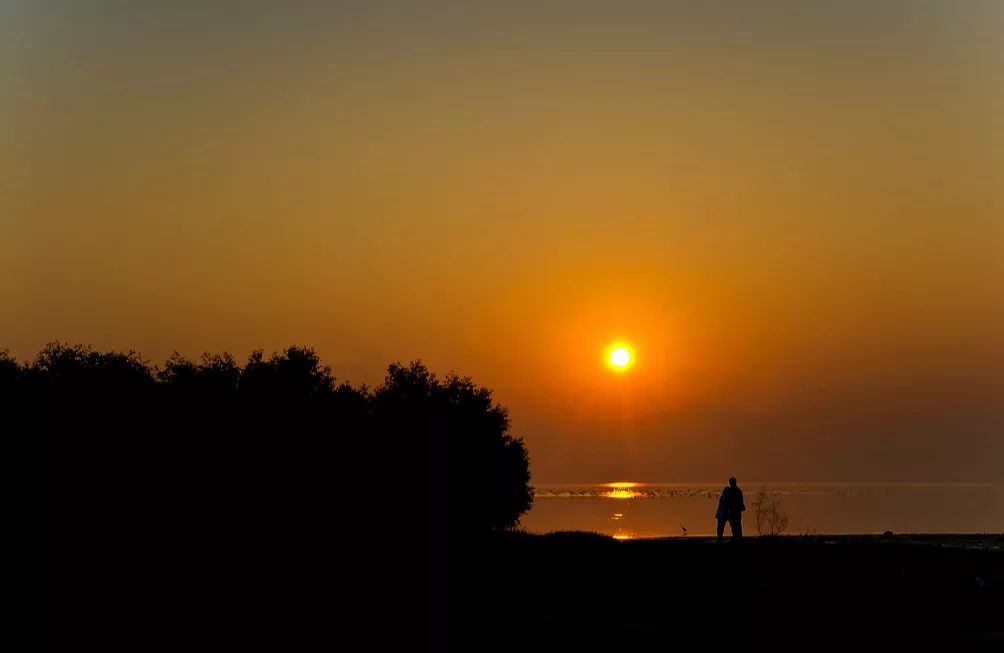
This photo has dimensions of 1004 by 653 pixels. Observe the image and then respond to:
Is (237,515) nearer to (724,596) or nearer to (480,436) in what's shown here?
(724,596)

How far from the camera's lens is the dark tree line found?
29.8 meters

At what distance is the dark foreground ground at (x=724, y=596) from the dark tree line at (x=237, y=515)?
188 cm

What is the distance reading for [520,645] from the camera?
986 inches

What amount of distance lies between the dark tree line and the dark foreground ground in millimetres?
1882

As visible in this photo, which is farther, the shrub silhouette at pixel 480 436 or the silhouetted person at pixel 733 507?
the shrub silhouette at pixel 480 436

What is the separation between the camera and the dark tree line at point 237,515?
29.8m

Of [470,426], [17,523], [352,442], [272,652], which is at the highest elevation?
[470,426]

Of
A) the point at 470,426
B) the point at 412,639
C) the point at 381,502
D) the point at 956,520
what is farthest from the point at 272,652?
the point at 956,520

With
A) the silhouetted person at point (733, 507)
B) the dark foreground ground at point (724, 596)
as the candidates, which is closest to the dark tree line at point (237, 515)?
the dark foreground ground at point (724, 596)

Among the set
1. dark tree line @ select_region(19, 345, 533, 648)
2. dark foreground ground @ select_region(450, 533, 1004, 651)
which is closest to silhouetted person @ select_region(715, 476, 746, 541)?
dark foreground ground @ select_region(450, 533, 1004, 651)

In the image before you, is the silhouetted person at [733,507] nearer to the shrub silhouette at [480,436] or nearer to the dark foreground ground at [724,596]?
the dark foreground ground at [724,596]

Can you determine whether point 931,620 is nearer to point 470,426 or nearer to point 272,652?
point 272,652

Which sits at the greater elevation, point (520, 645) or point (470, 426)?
point (470, 426)

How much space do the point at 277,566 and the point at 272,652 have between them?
7.47m
